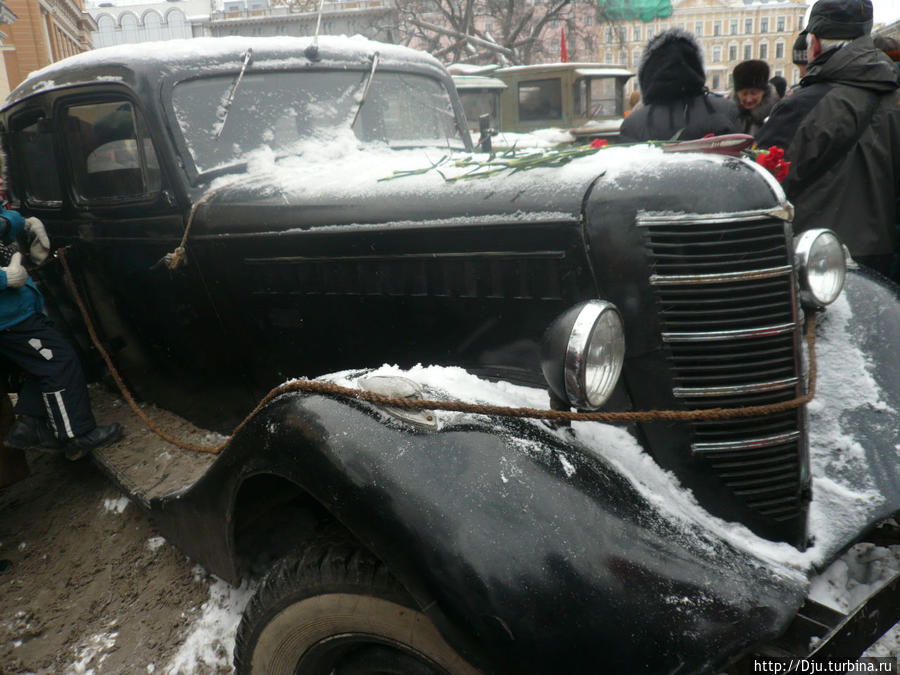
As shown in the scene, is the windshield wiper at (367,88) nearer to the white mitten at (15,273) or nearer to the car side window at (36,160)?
the car side window at (36,160)

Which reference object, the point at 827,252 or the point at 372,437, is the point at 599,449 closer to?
the point at 372,437

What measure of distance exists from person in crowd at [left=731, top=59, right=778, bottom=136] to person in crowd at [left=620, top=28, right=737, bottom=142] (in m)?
1.12

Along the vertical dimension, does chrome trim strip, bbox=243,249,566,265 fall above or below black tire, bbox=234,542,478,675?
above

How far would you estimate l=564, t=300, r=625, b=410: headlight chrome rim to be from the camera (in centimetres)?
145

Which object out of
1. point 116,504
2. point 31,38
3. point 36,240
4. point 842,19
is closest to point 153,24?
point 31,38

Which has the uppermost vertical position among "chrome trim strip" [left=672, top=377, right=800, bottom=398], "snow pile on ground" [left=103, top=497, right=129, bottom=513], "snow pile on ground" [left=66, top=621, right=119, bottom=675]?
"chrome trim strip" [left=672, top=377, right=800, bottom=398]

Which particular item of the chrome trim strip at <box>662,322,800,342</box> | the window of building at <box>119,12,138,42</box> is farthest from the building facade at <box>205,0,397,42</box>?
the chrome trim strip at <box>662,322,800,342</box>

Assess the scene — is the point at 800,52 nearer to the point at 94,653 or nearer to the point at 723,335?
the point at 723,335

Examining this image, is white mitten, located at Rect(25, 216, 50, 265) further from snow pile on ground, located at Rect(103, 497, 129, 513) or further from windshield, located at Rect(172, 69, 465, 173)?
snow pile on ground, located at Rect(103, 497, 129, 513)

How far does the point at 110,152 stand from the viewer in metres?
2.78

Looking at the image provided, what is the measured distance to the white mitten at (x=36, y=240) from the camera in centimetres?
295

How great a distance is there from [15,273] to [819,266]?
2964 millimetres

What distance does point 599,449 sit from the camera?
1660mm

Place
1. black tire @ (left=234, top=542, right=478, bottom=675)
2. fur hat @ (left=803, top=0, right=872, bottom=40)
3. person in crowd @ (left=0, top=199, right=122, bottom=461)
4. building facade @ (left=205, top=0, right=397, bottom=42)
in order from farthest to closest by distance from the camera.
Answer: building facade @ (left=205, top=0, right=397, bottom=42) < fur hat @ (left=803, top=0, right=872, bottom=40) < person in crowd @ (left=0, top=199, right=122, bottom=461) < black tire @ (left=234, top=542, right=478, bottom=675)
